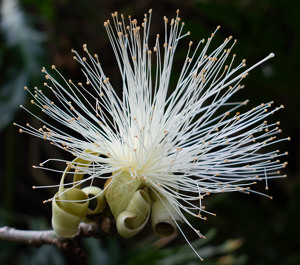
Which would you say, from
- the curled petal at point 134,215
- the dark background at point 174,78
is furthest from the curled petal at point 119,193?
the dark background at point 174,78

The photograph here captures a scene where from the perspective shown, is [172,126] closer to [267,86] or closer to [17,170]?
[267,86]

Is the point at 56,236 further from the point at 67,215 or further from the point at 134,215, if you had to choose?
the point at 134,215

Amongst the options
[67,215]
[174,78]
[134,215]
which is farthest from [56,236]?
[174,78]

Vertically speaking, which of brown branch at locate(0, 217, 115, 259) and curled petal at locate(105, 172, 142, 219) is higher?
curled petal at locate(105, 172, 142, 219)

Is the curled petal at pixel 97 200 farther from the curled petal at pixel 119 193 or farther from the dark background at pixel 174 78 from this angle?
the dark background at pixel 174 78

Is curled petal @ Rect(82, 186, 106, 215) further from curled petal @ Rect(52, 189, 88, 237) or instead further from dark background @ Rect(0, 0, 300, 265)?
dark background @ Rect(0, 0, 300, 265)

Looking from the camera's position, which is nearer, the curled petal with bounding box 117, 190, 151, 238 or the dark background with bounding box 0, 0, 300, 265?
the curled petal with bounding box 117, 190, 151, 238

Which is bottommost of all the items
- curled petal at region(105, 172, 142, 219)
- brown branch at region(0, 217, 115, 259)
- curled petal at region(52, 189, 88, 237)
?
brown branch at region(0, 217, 115, 259)

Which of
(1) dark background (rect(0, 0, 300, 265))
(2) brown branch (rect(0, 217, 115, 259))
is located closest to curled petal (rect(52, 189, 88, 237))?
(2) brown branch (rect(0, 217, 115, 259))

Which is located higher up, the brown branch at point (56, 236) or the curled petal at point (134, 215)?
the curled petal at point (134, 215)
